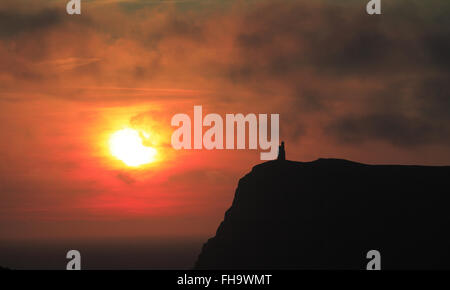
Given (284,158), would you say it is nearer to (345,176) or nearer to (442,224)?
(345,176)

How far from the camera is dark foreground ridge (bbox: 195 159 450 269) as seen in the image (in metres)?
142

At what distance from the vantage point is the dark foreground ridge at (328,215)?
465ft

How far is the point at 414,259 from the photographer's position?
445 ft

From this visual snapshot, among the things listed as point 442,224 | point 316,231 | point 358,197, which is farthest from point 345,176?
point 442,224

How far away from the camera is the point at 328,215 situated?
493 ft
